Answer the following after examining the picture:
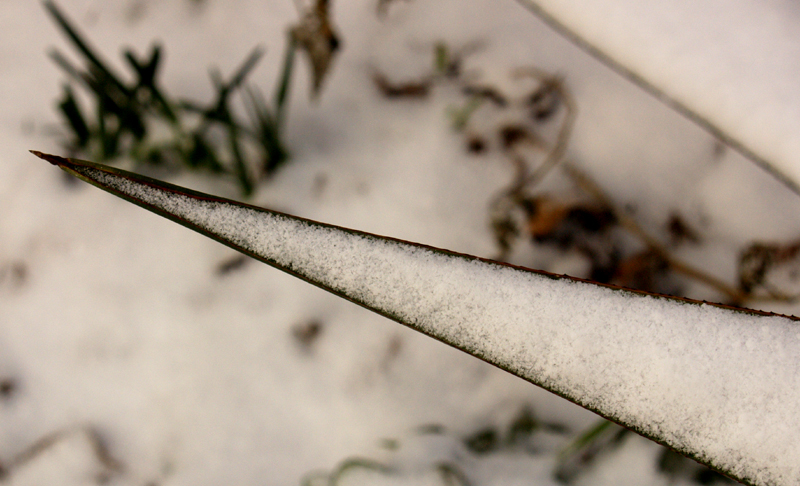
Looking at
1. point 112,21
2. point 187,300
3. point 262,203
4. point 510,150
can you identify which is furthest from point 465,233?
point 112,21

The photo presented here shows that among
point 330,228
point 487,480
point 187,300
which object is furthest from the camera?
point 187,300

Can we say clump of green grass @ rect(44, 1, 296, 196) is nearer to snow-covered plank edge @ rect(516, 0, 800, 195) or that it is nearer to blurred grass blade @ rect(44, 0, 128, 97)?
blurred grass blade @ rect(44, 0, 128, 97)

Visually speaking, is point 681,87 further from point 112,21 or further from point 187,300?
point 112,21

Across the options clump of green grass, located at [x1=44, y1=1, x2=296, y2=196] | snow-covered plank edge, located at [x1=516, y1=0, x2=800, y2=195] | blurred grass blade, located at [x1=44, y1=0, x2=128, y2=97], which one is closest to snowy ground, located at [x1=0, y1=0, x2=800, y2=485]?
clump of green grass, located at [x1=44, y1=1, x2=296, y2=196]

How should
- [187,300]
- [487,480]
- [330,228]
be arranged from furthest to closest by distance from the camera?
[187,300], [487,480], [330,228]

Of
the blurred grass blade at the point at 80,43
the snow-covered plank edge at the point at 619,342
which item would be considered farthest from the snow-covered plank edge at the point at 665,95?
the blurred grass blade at the point at 80,43

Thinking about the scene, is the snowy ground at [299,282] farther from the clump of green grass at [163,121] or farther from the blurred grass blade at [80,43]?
the blurred grass blade at [80,43]
